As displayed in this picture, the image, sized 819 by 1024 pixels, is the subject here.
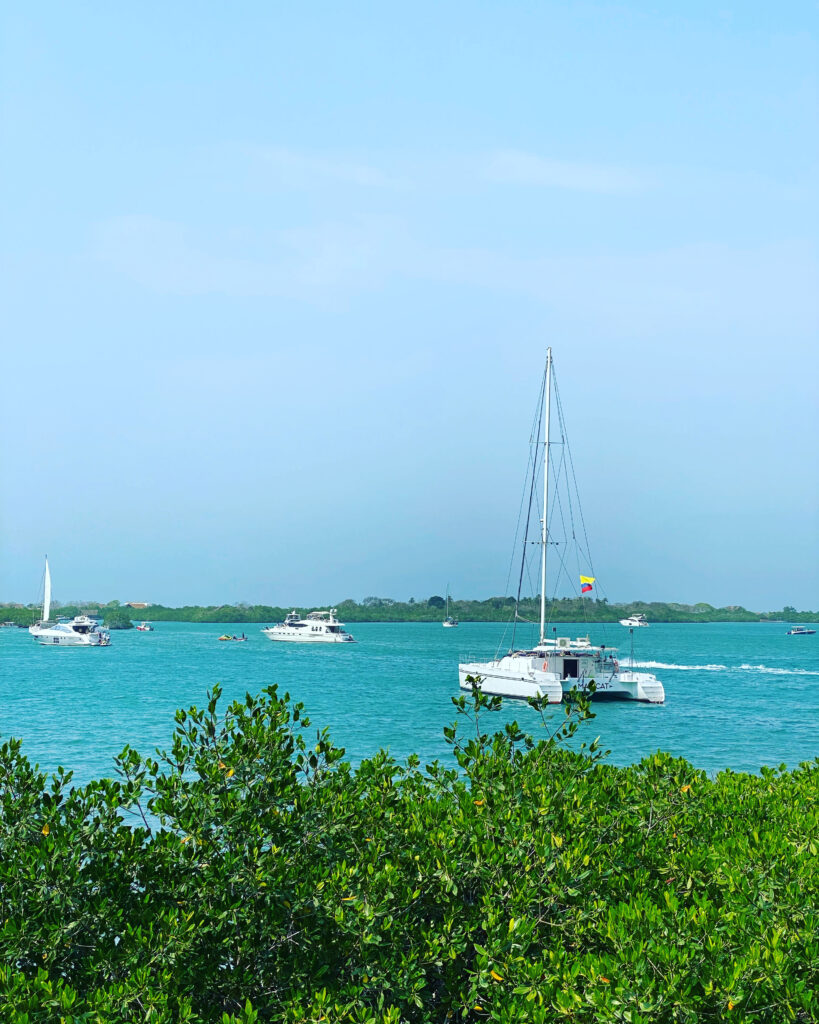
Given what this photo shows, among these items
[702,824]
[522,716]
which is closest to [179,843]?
[702,824]

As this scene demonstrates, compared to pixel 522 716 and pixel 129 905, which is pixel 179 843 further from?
pixel 522 716

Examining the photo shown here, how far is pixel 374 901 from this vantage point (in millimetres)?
5320

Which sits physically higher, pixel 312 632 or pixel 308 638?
pixel 312 632

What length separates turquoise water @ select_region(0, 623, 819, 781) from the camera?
35.7 meters

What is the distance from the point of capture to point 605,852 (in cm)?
619

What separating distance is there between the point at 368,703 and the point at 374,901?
45.5 m

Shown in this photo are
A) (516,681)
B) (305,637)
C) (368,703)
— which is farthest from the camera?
(305,637)

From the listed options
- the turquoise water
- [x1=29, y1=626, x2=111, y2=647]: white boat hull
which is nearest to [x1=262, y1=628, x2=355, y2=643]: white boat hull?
the turquoise water

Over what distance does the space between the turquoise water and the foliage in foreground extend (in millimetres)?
16059

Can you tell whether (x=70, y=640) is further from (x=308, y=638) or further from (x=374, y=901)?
(x=374, y=901)

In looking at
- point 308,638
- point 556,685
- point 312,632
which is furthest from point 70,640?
point 556,685

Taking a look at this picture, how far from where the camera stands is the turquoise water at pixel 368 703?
35.7m

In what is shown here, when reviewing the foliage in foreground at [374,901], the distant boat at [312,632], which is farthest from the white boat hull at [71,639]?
the foliage in foreground at [374,901]

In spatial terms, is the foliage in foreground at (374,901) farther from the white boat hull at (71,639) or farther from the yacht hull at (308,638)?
the white boat hull at (71,639)
